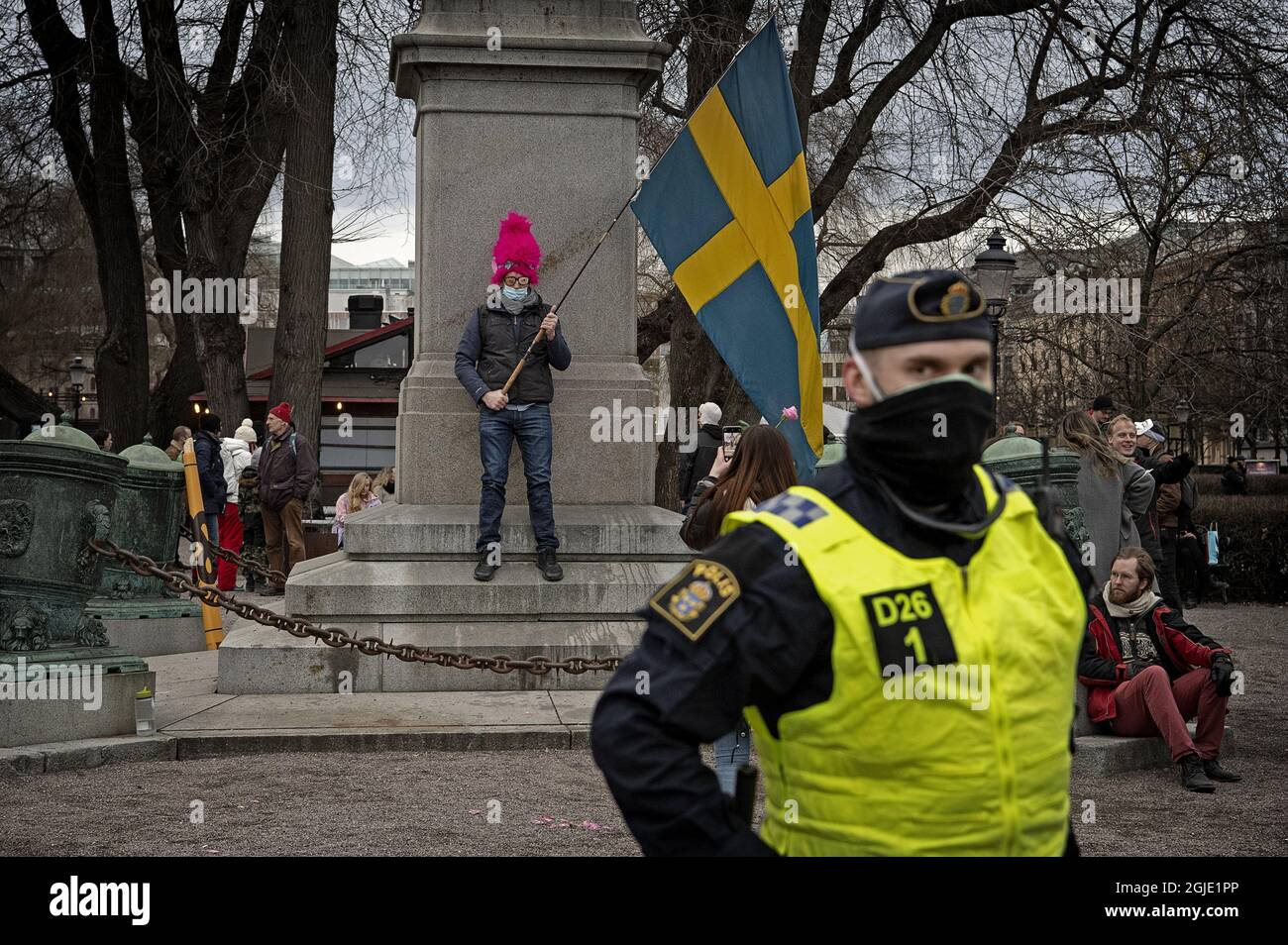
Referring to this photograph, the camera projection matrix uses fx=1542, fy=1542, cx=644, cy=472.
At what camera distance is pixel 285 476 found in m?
15.9

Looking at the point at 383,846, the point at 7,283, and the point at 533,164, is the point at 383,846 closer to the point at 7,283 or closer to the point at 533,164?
the point at 533,164

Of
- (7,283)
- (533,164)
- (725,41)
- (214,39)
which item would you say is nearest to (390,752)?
(533,164)

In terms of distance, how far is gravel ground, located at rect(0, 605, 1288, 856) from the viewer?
19.8 ft

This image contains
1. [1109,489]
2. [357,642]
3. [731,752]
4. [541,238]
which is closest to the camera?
[731,752]

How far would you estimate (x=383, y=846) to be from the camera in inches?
233

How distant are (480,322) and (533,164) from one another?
1492 millimetres

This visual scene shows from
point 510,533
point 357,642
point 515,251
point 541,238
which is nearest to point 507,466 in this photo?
point 510,533

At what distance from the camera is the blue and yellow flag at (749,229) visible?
939 centimetres

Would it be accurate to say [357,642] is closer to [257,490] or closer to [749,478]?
[749,478]

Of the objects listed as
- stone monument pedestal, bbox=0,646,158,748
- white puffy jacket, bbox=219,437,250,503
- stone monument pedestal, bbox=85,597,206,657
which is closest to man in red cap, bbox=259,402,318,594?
white puffy jacket, bbox=219,437,250,503

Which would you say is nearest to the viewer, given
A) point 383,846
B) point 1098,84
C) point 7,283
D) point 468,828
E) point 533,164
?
point 383,846

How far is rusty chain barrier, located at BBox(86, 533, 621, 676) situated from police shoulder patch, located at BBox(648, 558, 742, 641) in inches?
210

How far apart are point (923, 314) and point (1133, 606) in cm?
612

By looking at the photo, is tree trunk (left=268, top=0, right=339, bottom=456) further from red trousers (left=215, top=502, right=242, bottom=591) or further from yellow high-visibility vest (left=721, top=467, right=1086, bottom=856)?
yellow high-visibility vest (left=721, top=467, right=1086, bottom=856)
